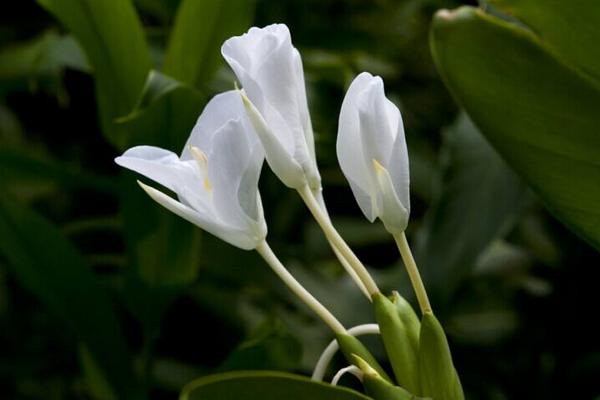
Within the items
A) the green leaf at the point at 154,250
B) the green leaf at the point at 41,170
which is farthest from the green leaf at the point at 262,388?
the green leaf at the point at 41,170

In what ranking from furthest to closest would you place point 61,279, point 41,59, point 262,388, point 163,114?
point 41,59 → point 61,279 → point 163,114 → point 262,388

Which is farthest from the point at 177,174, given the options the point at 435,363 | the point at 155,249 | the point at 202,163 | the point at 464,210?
the point at 464,210

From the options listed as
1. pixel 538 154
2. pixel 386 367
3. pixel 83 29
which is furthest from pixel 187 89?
pixel 386 367

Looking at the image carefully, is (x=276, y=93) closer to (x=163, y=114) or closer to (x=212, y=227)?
(x=212, y=227)

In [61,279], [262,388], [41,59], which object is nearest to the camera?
[262,388]

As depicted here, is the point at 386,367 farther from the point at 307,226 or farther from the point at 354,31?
the point at 354,31

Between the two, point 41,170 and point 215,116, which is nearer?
point 215,116

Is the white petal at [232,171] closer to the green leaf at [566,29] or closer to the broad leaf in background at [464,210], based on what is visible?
the green leaf at [566,29]

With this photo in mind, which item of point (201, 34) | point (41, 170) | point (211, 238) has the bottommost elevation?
point (211, 238)
